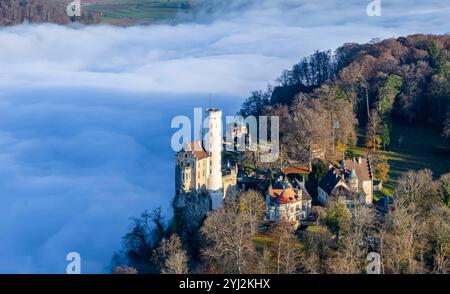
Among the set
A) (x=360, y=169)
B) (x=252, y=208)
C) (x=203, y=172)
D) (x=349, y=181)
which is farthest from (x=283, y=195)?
(x=360, y=169)

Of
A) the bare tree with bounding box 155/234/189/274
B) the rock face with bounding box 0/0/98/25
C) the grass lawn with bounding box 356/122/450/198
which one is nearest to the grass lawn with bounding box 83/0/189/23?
the rock face with bounding box 0/0/98/25

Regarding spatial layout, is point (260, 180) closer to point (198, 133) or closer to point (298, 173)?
point (298, 173)
